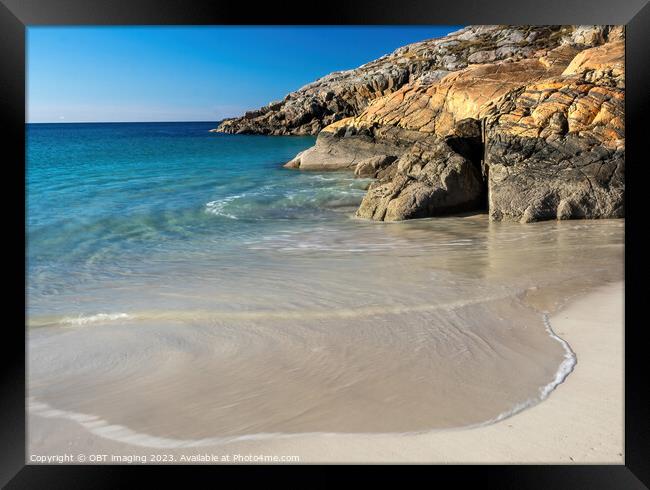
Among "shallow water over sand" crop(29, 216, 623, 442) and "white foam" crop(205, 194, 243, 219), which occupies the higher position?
"white foam" crop(205, 194, 243, 219)

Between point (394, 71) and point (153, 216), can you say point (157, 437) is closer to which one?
point (153, 216)

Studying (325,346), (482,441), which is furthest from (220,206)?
(482,441)

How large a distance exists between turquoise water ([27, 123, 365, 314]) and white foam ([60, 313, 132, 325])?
0.35 metres

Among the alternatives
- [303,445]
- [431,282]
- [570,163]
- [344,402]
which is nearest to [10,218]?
[303,445]

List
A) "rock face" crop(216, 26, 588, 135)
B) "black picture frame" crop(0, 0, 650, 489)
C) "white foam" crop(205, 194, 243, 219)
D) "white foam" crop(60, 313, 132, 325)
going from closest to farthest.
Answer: "black picture frame" crop(0, 0, 650, 489) < "white foam" crop(60, 313, 132, 325) < "white foam" crop(205, 194, 243, 219) < "rock face" crop(216, 26, 588, 135)

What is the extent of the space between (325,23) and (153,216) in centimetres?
1192

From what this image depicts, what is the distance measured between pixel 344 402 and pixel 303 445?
0.57 meters

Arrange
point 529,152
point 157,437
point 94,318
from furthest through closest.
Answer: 1. point 529,152
2. point 94,318
3. point 157,437

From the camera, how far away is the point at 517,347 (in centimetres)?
452

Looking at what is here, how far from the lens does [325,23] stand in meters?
2.84

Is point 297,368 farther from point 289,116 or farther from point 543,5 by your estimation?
point 289,116

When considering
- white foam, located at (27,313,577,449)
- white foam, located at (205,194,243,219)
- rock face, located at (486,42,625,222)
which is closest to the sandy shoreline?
white foam, located at (27,313,577,449)

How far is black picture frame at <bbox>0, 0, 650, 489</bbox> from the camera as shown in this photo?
8.87 ft

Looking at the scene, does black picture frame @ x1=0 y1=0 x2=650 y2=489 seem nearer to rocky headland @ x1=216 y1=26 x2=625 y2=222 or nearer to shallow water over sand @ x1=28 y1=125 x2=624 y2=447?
shallow water over sand @ x1=28 y1=125 x2=624 y2=447
